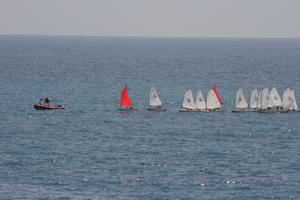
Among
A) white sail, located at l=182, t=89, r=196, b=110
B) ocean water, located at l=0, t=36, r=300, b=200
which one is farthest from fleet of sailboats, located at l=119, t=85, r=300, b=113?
ocean water, located at l=0, t=36, r=300, b=200

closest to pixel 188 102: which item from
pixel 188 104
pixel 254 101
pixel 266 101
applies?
pixel 188 104

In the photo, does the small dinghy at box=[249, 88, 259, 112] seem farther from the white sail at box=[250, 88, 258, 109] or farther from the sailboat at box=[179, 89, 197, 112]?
the sailboat at box=[179, 89, 197, 112]

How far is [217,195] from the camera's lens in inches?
3361

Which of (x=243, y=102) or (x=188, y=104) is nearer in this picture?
(x=188, y=104)

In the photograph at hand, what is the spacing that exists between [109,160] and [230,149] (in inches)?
805

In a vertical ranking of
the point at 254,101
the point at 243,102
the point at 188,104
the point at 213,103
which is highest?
the point at 254,101

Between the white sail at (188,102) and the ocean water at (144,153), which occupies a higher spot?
the white sail at (188,102)

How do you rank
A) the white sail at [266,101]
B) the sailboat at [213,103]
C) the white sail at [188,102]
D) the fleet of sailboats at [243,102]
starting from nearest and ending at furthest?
the white sail at [188,102] < the fleet of sailboats at [243,102] < the white sail at [266,101] < the sailboat at [213,103]

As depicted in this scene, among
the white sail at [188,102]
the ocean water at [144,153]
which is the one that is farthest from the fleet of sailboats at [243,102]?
the ocean water at [144,153]

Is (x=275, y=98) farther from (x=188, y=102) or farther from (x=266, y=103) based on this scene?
(x=188, y=102)

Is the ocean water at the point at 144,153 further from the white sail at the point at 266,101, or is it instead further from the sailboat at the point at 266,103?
the white sail at the point at 266,101

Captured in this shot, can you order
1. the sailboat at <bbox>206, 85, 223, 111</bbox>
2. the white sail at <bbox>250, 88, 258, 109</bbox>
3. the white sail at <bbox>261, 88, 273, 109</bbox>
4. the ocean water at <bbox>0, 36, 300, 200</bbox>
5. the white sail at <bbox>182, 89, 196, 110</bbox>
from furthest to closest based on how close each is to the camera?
the sailboat at <bbox>206, 85, 223, 111</bbox>
the white sail at <bbox>250, 88, 258, 109</bbox>
the white sail at <bbox>261, 88, 273, 109</bbox>
the white sail at <bbox>182, 89, 196, 110</bbox>
the ocean water at <bbox>0, 36, 300, 200</bbox>

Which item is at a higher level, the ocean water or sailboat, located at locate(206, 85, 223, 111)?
sailboat, located at locate(206, 85, 223, 111)

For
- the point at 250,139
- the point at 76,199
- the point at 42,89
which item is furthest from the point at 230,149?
the point at 42,89
